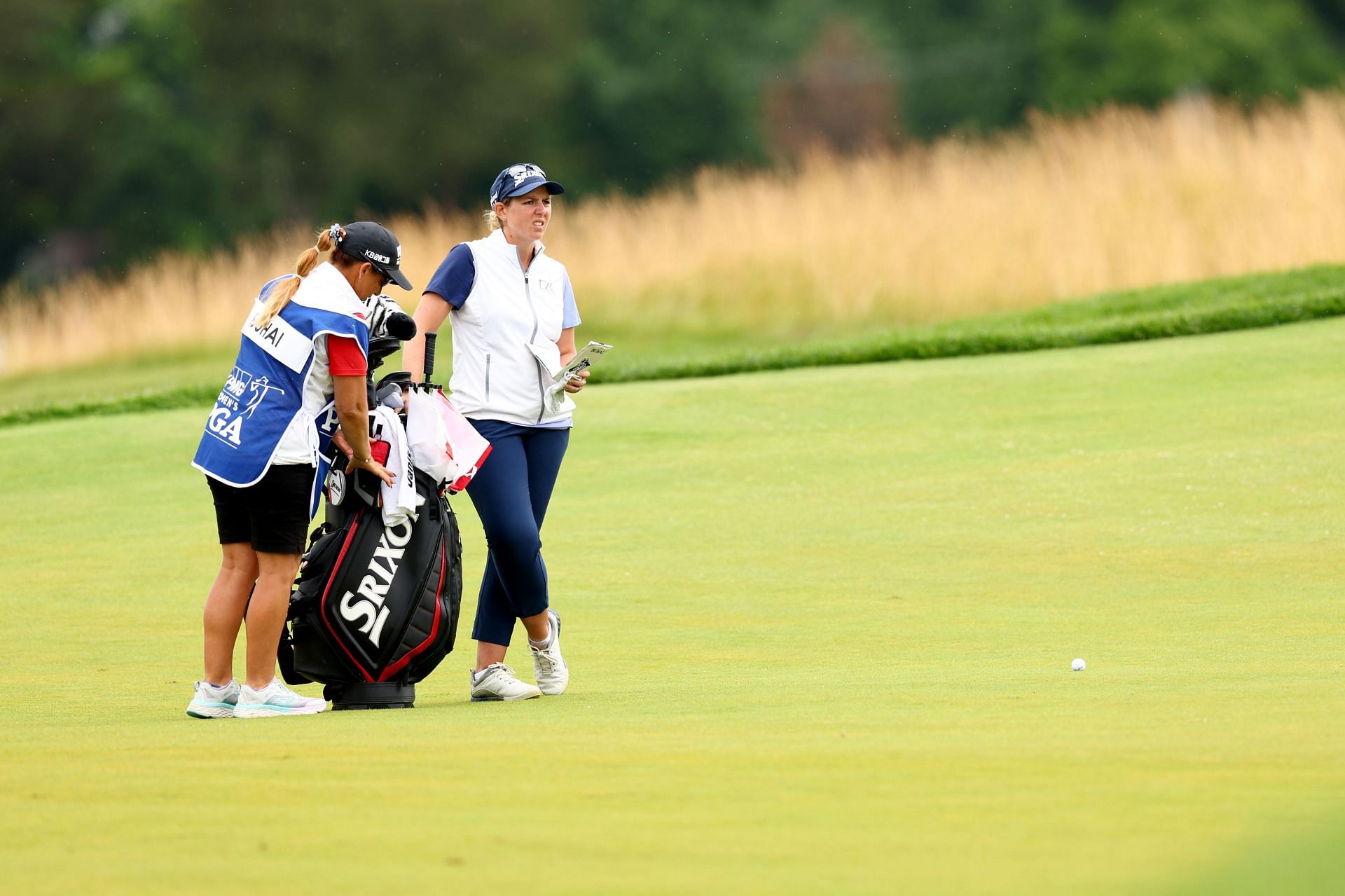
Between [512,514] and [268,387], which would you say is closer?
[268,387]

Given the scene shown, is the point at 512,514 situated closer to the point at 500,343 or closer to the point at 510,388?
the point at 510,388

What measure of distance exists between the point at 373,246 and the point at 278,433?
677 millimetres

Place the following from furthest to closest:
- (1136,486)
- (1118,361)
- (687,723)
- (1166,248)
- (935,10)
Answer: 1. (935,10)
2. (1166,248)
3. (1118,361)
4. (1136,486)
5. (687,723)

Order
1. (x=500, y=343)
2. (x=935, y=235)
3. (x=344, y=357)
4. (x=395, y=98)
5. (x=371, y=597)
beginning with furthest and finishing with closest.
A: (x=395, y=98) → (x=935, y=235) → (x=500, y=343) → (x=371, y=597) → (x=344, y=357)

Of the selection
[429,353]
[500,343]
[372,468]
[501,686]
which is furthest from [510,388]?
[501,686]

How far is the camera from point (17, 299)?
130 feet

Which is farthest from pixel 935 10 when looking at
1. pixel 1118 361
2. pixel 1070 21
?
pixel 1118 361

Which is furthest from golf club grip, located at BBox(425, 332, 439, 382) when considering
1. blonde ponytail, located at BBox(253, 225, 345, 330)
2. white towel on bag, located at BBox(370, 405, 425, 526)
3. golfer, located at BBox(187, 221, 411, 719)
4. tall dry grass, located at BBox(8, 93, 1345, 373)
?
→ tall dry grass, located at BBox(8, 93, 1345, 373)

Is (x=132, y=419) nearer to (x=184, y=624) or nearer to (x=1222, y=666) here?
(x=184, y=624)

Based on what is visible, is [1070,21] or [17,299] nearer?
[17,299]

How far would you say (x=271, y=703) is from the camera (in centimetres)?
673

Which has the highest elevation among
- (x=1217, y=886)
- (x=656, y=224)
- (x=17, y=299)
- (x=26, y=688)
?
(x=1217, y=886)

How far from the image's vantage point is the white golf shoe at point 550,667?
7.21 m

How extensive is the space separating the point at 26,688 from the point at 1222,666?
14.1 feet
